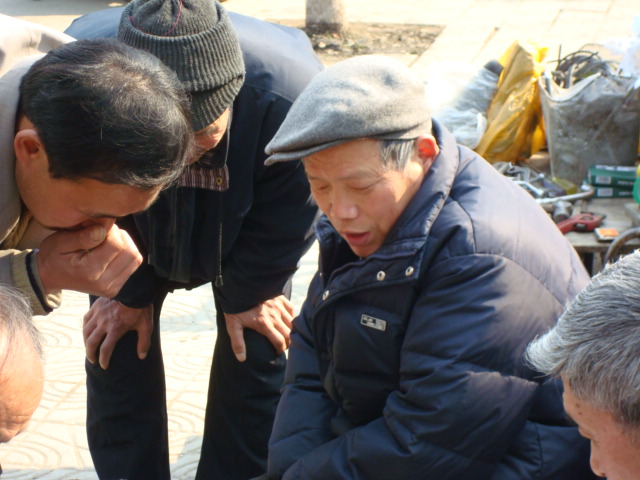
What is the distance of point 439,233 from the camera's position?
201cm

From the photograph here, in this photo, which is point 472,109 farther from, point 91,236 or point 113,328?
point 91,236

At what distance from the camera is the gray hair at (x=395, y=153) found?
6.76ft

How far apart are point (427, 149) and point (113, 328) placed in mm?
1417

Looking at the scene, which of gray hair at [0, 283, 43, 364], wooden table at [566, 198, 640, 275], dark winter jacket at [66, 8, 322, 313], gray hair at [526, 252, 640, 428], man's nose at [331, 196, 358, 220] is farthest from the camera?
wooden table at [566, 198, 640, 275]

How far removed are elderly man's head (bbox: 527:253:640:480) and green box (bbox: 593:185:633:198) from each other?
3.22m

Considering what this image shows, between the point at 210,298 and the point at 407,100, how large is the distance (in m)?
2.68

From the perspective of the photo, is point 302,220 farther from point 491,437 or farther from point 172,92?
point 491,437

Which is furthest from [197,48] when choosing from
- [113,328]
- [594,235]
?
[594,235]

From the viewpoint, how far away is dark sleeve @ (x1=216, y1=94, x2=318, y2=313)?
2.72 m

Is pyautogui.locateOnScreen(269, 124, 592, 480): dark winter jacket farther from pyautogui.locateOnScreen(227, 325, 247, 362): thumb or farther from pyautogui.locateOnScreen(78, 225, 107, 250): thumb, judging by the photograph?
pyautogui.locateOnScreen(227, 325, 247, 362): thumb

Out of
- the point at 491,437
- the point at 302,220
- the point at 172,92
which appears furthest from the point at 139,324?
the point at 491,437

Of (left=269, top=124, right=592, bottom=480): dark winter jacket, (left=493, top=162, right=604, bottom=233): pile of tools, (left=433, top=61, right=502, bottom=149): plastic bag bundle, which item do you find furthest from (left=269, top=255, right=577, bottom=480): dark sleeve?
(left=433, top=61, right=502, bottom=149): plastic bag bundle

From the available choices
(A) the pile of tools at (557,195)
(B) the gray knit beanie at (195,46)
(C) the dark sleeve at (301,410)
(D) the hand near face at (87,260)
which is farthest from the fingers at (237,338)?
(A) the pile of tools at (557,195)

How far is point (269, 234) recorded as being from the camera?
9.29 ft
